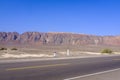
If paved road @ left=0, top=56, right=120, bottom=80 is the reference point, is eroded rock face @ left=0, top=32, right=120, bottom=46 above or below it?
above

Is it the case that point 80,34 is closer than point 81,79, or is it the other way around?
point 81,79

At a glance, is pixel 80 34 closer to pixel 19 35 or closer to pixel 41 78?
pixel 19 35

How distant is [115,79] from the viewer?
14070 mm

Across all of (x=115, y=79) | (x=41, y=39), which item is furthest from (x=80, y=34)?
(x=115, y=79)

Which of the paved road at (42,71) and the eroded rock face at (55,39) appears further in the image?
the eroded rock face at (55,39)

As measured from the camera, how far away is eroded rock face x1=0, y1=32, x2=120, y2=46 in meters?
174

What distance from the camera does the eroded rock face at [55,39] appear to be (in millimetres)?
174375

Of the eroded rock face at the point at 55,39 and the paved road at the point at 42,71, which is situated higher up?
the eroded rock face at the point at 55,39

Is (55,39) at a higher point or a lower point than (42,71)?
higher

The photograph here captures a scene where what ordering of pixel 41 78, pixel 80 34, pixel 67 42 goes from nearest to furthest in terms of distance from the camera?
pixel 41 78
pixel 67 42
pixel 80 34

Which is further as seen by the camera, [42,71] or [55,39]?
[55,39]

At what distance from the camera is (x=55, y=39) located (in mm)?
177875

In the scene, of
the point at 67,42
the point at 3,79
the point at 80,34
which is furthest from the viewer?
the point at 80,34

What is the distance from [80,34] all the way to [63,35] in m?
15.2
